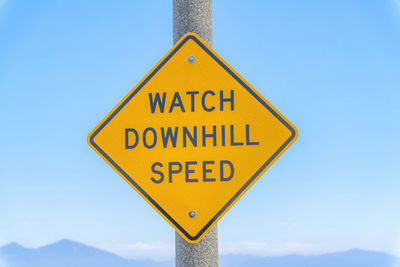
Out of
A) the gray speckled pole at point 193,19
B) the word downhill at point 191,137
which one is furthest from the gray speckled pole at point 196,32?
the word downhill at point 191,137

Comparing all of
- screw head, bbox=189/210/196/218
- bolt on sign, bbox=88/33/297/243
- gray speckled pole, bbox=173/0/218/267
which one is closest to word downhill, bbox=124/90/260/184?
bolt on sign, bbox=88/33/297/243

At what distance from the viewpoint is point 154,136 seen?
124 inches

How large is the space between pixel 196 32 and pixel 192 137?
72 centimetres

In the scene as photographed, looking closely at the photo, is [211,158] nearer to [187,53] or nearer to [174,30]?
[187,53]

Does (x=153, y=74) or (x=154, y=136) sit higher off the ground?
(x=153, y=74)

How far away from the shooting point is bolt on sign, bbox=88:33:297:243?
303cm

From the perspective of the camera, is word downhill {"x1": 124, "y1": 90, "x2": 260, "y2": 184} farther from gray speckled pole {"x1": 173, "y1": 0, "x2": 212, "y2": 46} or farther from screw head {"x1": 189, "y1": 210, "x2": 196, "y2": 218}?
gray speckled pole {"x1": 173, "y1": 0, "x2": 212, "y2": 46}

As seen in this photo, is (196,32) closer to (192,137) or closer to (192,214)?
(192,137)

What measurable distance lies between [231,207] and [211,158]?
13.3 inches

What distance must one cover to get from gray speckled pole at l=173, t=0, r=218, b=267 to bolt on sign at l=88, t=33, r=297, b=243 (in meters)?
0.06

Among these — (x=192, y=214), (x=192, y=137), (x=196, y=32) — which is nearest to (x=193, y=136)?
(x=192, y=137)

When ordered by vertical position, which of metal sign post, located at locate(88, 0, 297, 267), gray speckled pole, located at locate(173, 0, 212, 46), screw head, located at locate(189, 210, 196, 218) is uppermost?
gray speckled pole, located at locate(173, 0, 212, 46)

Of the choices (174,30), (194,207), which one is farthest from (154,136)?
(174,30)

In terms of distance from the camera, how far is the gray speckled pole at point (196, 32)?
2982mm
